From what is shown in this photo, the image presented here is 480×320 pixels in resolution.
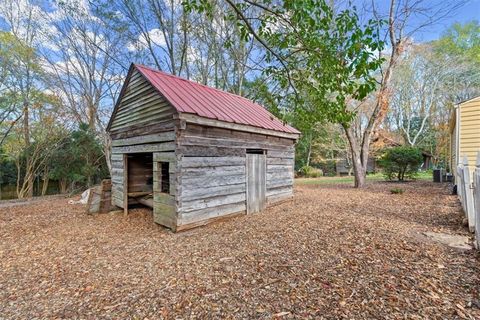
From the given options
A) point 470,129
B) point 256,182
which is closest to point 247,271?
point 256,182

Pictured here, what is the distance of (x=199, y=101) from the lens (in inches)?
247

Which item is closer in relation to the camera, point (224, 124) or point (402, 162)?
point (224, 124)

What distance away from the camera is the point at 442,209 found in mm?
6512

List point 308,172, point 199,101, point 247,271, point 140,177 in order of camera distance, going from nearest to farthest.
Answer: point 247,271, point 199,101, point 140,177, point 308,172

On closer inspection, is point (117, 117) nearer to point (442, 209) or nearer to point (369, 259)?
point (369, 259)

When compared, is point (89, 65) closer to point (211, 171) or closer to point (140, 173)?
point (140, 173)

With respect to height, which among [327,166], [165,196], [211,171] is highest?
[211,171]

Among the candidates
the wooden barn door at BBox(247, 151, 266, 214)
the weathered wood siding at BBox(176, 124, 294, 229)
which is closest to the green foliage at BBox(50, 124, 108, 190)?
the weathered wood siding at BBox(176, 124, 294, 229)

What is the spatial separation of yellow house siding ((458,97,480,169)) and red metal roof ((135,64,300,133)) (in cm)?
693

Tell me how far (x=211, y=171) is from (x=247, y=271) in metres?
3.03

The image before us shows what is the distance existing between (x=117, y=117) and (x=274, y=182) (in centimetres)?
590

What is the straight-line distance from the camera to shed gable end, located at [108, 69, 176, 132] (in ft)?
19.1

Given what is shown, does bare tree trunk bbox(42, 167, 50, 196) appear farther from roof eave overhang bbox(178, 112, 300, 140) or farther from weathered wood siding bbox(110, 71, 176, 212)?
roof eave overhang bbox(178, 112, 300, 140)

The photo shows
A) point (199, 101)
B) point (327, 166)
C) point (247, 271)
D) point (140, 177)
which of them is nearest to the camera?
point (247, 271)
